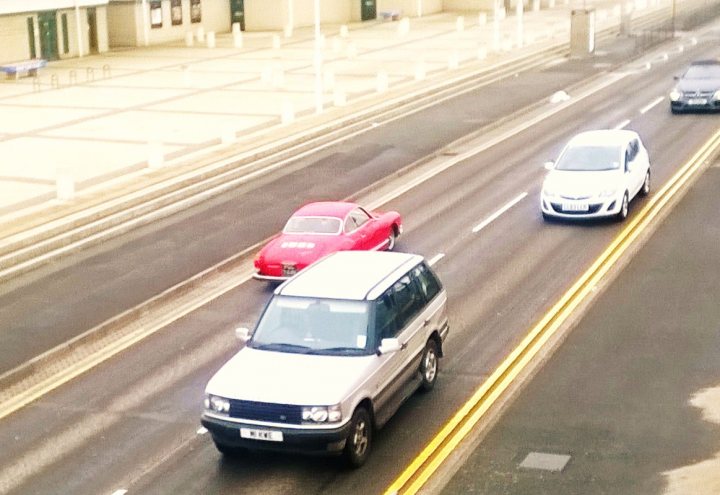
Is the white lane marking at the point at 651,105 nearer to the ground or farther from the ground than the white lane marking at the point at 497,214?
farther from the ground

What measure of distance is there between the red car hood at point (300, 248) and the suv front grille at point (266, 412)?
7.66 m

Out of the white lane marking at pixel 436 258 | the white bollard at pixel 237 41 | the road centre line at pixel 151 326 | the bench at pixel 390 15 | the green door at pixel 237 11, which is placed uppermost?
the green door at pixel 237 11

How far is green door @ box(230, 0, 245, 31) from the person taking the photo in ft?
235

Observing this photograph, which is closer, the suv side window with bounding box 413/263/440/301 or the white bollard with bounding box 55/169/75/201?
the suv side window with bounding box 413/263/440/301

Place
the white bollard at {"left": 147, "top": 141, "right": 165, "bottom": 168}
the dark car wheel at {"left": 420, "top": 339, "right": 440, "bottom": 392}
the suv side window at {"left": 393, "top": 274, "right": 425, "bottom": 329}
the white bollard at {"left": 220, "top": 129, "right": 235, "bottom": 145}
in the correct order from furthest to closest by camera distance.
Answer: the white bollard at {"left": 220, "top": 129, "right": 235, "bottom": 145}
the white bollard at {"left": 147, "top": 141, "right": 165, "bottom": 168}
the dark car wheel at {"left": 420, "top": 339, "right": 440, "bottom": 392}
the suv side window at {"left": 393, "top": 274, "right": 425, "bottom": 329}

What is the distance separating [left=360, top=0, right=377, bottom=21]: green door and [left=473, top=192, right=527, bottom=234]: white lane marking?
53245 mm

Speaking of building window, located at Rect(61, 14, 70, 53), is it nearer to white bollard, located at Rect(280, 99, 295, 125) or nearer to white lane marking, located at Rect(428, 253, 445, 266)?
white bollard, located at Rect(280, 99, 295, 125)

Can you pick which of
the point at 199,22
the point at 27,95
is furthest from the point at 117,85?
the point at 199,22

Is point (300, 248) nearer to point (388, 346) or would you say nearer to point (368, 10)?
point (388, 346)

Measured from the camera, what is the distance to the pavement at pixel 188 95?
31844 millimetres

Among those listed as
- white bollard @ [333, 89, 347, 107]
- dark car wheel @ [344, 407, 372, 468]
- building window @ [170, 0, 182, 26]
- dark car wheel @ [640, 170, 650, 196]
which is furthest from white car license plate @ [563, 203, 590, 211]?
building window @ [170, 0, 182, 26]

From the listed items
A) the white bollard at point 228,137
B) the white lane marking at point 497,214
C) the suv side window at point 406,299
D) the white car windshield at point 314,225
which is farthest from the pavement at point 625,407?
the white bollard at point 228,137

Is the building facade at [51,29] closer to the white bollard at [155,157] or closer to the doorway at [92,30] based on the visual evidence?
the doorway at [92,30]

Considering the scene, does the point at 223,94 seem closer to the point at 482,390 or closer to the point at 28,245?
the point at 28,245
